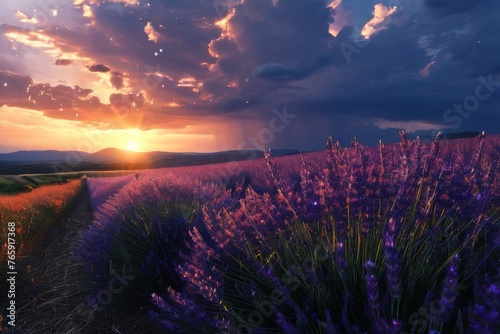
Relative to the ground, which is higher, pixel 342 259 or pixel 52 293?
pixel 342 259

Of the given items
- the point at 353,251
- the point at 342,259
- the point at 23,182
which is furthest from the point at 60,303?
the point at 23,182

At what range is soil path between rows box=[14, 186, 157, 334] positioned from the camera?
3.62 m

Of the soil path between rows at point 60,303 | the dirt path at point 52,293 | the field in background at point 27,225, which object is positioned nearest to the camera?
the soil path between rows at point 60,303

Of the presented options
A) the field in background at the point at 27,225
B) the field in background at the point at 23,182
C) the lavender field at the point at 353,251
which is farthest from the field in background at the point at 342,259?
the field in background at the point at 23,182

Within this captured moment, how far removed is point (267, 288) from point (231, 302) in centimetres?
28

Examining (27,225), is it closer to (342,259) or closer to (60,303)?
(60,303)

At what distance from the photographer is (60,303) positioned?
443 centimetres

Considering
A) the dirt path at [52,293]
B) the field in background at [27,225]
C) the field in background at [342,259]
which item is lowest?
the dirt path at [52,293]

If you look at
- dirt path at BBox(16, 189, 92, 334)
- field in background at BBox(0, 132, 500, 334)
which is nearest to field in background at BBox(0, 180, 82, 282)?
dirt path at BBox(16, 189, 92, 334)

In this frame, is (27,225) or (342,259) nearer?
(342,259)

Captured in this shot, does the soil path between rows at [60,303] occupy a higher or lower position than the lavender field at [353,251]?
lower

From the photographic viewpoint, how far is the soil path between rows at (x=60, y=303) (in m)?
3.62

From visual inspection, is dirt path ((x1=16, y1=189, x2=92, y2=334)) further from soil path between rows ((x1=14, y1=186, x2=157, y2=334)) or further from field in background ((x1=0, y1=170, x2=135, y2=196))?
field in background ((x1=0, y1=170, x2=135, y2=196))

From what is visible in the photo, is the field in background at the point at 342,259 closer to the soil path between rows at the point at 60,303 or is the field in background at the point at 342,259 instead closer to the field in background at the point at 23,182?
the soil path between rows at the point at 60,303
